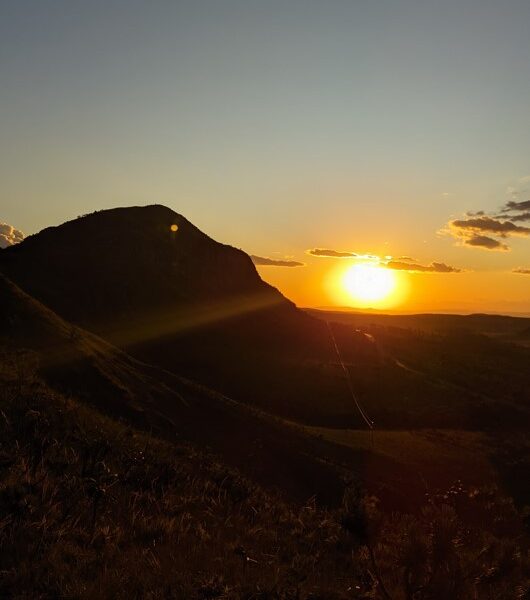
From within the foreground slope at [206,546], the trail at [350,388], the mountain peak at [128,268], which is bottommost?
the trail at [350,388]

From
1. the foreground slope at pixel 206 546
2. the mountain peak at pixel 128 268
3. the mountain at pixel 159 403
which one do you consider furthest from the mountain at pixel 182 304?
the foreground slope at pixel 206 546

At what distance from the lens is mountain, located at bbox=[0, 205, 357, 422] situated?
53.1m

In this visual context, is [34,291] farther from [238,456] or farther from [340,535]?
[340,535]

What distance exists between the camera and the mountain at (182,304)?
53.1 meters

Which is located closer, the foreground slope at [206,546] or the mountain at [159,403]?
the foreground slope at [206,546]

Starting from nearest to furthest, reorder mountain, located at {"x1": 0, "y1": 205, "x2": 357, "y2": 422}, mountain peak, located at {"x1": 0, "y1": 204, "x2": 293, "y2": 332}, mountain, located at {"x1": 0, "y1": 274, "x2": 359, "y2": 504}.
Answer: mountain, located at {"x1": 0, "y1": 274, "x2": 359, "y2": 504}, mountain, located at {"x1": 0, "y1": 205, "x2": 357, "y2": 422}, mountain peak, located at {"x1": 0, "y1": 204, "x2": 293, "y2": 332}

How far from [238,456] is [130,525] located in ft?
66.3

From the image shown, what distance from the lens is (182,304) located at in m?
66.0

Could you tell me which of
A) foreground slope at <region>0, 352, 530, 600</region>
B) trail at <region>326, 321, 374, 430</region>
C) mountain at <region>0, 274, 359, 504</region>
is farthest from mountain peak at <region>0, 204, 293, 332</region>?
foreground slope at <region>0, 352, 530, 600</region>

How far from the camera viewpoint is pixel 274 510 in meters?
12.1

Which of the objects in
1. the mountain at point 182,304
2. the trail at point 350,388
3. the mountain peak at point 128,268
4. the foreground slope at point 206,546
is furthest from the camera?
the mountain peak at point 128,268

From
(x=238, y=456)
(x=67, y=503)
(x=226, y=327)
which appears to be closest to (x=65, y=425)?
(x=67, y=503)

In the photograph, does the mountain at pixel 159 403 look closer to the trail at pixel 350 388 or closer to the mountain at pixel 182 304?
the trail at pixel 350 388

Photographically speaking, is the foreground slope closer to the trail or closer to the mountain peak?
the trail
